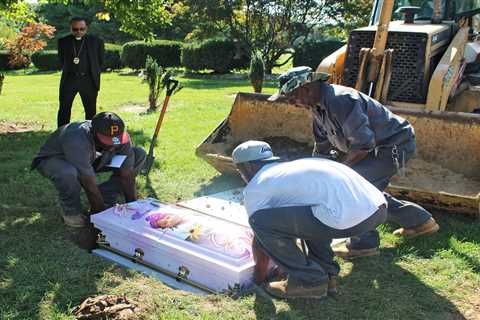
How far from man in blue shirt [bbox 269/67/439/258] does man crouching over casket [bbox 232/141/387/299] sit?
26.9 inches

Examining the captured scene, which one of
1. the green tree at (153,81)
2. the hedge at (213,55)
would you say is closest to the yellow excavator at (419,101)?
the green tree at (153,81)

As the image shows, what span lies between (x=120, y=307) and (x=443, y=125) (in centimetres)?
379

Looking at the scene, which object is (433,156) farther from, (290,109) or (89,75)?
(89,75)

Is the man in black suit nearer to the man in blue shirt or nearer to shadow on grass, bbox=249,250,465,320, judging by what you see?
the man in blue shirt

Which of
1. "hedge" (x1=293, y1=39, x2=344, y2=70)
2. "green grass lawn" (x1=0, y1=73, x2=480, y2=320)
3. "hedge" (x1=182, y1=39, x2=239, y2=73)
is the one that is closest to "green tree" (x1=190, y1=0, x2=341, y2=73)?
"hedge" (x1=182, y1=39, x2=239, y2=73)

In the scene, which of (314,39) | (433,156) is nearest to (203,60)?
(314,39)

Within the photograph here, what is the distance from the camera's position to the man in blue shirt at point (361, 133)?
13.3 feet

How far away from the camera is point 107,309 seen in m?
3.33

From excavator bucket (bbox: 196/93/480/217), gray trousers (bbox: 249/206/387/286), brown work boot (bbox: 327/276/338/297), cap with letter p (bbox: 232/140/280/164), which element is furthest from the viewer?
excavator bucket (bbox: 196/93/480/217)

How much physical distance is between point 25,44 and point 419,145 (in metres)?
26.1

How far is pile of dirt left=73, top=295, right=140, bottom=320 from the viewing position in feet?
10.8

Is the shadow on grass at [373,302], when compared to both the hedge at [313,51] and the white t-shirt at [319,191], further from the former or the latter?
the hedge at [313,51]

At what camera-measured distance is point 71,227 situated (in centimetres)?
498

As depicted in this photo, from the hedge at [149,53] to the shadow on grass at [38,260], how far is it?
66.0ft
